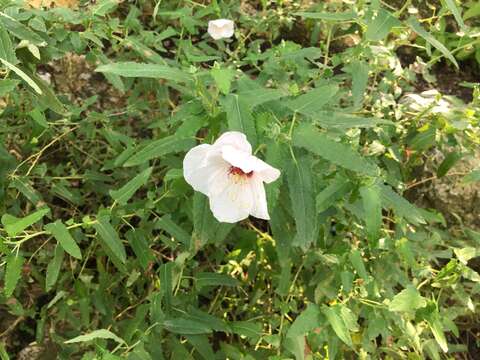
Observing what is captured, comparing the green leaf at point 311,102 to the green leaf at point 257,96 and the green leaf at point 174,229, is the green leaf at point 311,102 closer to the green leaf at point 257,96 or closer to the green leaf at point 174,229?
the green leaf at point 257,96

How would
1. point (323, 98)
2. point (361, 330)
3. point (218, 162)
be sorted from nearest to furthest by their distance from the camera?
point (218, 162) → point (323, 98) → point (361, 330)

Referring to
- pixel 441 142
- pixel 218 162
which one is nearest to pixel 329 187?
pixel 218 162

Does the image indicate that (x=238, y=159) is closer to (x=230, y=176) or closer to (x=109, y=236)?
(x=230, y=176)

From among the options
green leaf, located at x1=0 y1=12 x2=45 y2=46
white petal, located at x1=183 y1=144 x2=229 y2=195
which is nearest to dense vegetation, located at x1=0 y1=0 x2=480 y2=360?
green leaf, located at x1=0 y1=12 x2=45 y2=46

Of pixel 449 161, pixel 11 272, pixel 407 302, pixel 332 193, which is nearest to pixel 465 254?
pixel 407 302

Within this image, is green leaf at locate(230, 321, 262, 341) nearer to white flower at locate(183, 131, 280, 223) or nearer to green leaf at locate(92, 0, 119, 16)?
white flower at locate(183, 131, 280, 223)

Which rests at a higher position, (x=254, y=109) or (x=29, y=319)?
(x=254, y=109)

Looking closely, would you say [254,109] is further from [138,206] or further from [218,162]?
[138,206]
